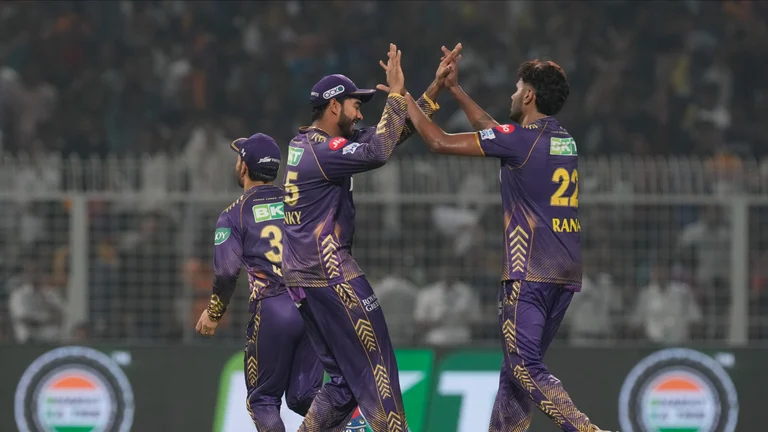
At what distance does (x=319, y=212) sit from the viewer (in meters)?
7.22

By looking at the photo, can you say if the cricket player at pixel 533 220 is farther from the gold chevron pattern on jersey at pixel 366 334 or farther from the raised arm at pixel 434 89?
the gold chevron pattern on jersey at pixel 366 334

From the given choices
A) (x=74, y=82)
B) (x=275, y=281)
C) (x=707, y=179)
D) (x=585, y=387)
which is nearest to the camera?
(x=275, y=281)

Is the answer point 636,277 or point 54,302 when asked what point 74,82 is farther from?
point 636,277

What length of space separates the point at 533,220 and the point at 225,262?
1944 mm

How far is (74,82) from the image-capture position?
16.0m

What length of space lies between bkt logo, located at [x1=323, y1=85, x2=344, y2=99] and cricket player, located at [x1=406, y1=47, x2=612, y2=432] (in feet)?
1.23

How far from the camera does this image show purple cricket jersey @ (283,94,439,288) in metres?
7.08

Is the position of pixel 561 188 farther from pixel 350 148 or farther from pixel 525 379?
pixel 350 148

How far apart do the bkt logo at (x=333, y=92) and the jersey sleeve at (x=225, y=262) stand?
3.84ft

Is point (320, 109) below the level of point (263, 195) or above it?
above

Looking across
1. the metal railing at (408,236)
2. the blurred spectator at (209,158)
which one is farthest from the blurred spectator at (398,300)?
the blurred spectator at (209,158)

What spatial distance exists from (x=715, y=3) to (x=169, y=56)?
268 inches

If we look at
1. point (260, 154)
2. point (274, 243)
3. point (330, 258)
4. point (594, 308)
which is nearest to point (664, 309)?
point (594, 308)

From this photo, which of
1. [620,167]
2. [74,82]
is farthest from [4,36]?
[620,167]
